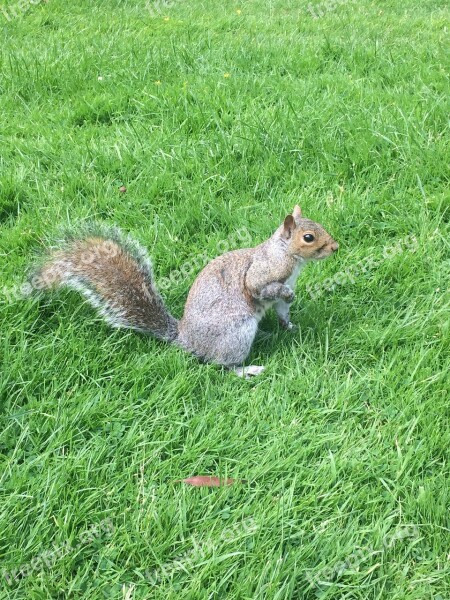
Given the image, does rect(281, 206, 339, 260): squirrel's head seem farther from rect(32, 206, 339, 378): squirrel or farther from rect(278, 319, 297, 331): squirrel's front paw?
rect(278, 319, 297, 331): squirrel's front paw

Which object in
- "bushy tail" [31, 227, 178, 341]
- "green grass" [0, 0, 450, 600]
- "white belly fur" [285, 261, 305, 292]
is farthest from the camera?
"white belly fur" [285, 261, 305, 292]

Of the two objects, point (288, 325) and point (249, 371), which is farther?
point (288, 325)

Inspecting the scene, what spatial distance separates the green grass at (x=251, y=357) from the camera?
4.42 ft

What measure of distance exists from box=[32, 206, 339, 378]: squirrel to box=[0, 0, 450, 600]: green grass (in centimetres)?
7

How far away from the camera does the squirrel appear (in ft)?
6.03

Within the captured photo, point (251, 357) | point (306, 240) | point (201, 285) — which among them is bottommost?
point (251, 357)

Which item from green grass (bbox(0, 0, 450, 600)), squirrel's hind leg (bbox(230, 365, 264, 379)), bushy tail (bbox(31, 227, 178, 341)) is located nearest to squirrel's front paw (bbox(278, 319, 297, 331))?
Answer: green grass (bbox(0, 0, 450, 600))

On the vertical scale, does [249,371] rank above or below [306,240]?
below

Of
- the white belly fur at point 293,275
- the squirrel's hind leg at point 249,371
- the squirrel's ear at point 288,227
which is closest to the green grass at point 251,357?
the squirrel's hind leg at point 249,371

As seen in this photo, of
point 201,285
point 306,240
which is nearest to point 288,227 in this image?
point 306,240

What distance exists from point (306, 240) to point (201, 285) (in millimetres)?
357

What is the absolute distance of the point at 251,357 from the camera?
195 cm

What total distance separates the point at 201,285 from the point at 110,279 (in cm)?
28

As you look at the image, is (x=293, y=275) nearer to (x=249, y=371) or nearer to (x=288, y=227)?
(x=288, y=227)
